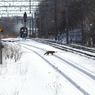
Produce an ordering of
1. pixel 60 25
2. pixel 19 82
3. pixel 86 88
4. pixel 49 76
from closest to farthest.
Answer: pixel 86 88 → pixel 19 82 → pixel 49 76 → pixel 60 25

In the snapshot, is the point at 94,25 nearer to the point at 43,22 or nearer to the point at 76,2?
the point at 76,2

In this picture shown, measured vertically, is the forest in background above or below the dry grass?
above

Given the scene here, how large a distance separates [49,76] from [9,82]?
184cm

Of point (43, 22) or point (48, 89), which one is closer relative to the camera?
point (48, 89)

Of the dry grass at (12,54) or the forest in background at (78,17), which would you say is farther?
the forest in background at (78,17)

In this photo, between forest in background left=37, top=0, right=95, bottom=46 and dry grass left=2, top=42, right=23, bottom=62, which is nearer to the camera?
dry grass left=2, top=42, right=23, bottom=62

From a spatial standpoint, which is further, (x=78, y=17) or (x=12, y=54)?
(x=78, y=17)

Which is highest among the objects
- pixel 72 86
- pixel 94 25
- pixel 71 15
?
pixel 71 15

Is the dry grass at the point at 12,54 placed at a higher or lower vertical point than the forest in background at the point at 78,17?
lower

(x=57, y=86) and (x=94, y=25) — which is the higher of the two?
(x=94, y=25)

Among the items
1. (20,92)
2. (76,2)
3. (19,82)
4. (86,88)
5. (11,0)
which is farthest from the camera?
(76,2)

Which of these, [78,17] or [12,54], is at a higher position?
[78,17]

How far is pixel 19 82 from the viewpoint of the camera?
8336mm

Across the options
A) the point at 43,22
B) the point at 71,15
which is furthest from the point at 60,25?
the point at 43,22
